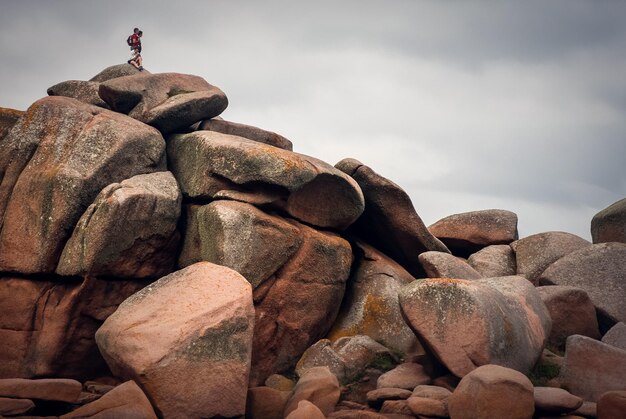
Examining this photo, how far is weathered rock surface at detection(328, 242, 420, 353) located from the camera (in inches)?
736

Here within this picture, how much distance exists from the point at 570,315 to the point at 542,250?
16.0 feet

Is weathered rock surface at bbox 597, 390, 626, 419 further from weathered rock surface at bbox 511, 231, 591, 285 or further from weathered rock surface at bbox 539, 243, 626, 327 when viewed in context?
weathered rock surface at bbox 511, 231, 591, 285

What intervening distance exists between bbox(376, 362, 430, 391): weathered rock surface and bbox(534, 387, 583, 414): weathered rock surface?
9.53 feet

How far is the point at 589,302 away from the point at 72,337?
1391 cm

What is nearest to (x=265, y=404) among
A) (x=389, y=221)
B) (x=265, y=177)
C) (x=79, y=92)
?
(x=265, y=177)

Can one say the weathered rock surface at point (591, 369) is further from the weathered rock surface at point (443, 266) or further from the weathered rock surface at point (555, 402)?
the weathered rock surface at point (443, 266)

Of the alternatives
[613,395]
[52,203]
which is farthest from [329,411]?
[52,203]

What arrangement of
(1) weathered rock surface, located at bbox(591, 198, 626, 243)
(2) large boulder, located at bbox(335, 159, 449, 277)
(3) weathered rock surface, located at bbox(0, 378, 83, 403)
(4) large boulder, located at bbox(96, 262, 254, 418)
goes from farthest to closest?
(1) weathered rock surface, located at bbox(591, 198, 626, 243)
(2) large boulder, located at bbox(335, 159, 449, 277)
(4) large boulder, located at bbox(96, 262, 254, 418)
(3) weathered rock surface, located at bbox(0, 378, 83, 403)

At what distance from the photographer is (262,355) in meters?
17.1

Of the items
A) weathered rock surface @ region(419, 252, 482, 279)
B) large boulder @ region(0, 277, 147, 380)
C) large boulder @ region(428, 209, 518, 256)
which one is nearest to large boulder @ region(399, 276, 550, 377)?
weathered rock surface @ region(419, 252, 482, 279)

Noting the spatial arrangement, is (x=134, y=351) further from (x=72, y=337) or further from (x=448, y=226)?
(x=448, y=226)

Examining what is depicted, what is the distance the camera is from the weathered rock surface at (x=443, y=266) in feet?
62.8

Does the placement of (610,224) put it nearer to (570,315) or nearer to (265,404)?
(570,315)

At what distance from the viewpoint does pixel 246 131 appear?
70.7ft
